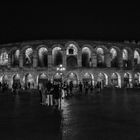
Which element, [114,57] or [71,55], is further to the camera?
[114,57]

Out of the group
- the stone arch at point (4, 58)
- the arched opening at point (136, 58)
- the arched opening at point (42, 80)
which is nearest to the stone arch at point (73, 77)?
the arched opening at point (42, 80)

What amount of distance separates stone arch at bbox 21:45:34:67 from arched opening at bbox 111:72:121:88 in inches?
681

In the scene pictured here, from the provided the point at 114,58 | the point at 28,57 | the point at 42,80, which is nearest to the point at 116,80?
the point at 114,58

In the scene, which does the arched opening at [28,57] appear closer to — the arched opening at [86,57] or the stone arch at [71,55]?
the stone arch at [71,55]

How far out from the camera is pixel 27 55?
47.9 meters

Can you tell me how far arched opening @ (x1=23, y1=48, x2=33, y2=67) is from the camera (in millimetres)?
46950

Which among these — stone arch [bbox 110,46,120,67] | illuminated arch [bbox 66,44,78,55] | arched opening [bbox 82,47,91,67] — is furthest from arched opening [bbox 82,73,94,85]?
stone arch [bbox 110,46,120,67]

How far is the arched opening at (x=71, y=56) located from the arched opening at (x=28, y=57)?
→ 7948 millimetres

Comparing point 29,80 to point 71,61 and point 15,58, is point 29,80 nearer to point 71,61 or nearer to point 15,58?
point 15,58

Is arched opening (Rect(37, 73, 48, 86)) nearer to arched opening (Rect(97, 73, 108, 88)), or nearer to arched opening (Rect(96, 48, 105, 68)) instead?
arched opening (Rect(97, 73, 108, 88))

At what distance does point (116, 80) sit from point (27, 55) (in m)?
19.5

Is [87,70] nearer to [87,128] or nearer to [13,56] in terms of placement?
[13,56]

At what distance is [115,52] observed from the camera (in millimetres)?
49125

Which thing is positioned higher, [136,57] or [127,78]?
[136,57]
